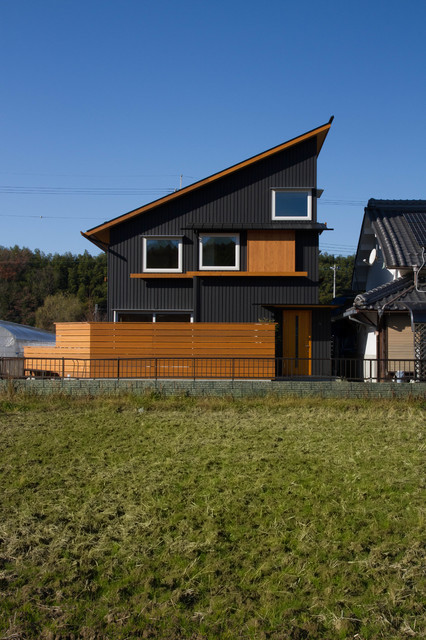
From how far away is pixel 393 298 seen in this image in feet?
47.3

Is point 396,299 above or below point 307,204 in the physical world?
below

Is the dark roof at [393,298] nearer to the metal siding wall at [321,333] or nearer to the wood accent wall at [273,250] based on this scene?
the metal siding wall at [321,333]

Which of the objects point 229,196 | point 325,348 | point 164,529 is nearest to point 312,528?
point 164,529

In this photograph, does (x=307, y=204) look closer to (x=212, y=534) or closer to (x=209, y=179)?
(x=209, y=179)

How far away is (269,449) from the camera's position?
8117 millimetres

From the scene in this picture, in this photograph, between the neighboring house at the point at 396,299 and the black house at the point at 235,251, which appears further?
the black house at the point at 235,251

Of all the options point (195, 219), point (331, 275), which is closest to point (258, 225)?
point (195, 219)

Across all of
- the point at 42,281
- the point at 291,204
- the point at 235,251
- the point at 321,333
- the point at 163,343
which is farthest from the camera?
the point at 42,281

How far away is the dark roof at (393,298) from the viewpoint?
14.2 metres

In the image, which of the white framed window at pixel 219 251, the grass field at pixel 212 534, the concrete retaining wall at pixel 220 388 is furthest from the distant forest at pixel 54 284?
the grass field at pixel 212 534

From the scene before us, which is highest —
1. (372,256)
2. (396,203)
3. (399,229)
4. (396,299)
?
(396,203)

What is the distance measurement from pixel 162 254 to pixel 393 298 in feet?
24.3

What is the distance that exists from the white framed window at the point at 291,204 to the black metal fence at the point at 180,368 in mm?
5265

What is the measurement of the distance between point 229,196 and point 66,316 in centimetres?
2987
